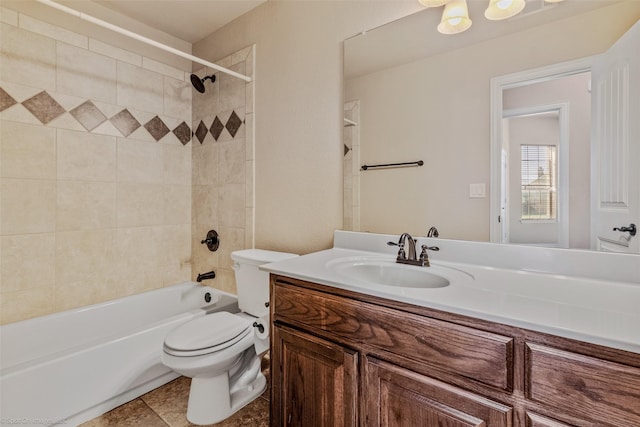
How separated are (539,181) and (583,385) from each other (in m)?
0.74

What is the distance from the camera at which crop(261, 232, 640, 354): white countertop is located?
25.5 inches

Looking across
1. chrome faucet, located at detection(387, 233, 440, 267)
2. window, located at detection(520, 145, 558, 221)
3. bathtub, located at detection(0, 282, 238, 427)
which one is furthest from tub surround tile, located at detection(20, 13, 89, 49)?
window, located at detection(520, 145, 558, 221)

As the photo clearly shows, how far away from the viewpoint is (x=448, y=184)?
134 centimetres

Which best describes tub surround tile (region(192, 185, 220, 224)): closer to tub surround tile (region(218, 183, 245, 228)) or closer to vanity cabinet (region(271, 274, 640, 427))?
tub surround tile (region(218, 183, 245, 228))

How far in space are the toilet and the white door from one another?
1.41 m

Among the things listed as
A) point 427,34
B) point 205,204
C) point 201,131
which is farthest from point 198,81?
point 427,34

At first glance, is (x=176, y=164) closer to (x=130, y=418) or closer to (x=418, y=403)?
(x=130, y=418)

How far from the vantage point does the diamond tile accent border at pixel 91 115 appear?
176 centimetres

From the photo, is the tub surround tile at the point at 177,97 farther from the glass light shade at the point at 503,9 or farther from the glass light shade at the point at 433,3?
the glass light shade at the point at 503,9

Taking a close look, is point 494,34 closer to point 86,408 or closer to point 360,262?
point 360,262

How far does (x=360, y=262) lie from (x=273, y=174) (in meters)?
0.91

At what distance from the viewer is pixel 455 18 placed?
1306 mm

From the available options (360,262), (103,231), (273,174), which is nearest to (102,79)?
(103,231)

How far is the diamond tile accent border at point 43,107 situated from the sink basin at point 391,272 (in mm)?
1944
